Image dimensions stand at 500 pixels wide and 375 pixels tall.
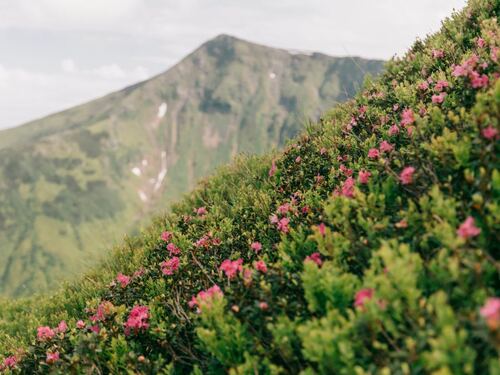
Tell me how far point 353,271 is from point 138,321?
97.4 inches

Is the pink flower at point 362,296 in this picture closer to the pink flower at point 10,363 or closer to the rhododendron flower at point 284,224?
the rhododendron flower at point 284,224

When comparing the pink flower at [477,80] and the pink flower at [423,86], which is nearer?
the pink flower at [477,80]

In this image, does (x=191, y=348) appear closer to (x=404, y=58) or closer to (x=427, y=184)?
(x=427, y=184)

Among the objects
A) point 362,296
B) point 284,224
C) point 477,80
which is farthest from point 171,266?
point 477,80

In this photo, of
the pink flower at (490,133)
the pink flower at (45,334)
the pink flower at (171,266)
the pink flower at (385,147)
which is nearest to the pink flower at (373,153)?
the pink flower at (385,147)

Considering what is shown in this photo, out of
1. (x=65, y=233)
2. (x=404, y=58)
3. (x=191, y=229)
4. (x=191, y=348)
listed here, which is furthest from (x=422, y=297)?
(x=65, y=233)

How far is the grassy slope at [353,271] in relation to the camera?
118 inches

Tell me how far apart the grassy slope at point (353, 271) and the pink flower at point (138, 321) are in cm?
9

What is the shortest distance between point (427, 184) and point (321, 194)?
2012 mm

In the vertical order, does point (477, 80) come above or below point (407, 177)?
above

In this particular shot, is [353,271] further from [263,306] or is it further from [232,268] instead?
[232,268]

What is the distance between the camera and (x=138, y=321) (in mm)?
4855

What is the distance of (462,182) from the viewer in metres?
4.05

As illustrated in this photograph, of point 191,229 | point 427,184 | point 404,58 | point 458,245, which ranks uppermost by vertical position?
point 404,58
